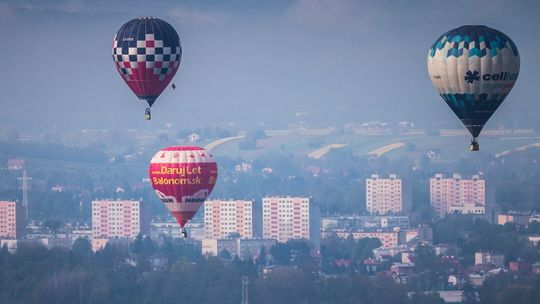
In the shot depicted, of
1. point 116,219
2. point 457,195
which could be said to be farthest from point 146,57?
point 457,195

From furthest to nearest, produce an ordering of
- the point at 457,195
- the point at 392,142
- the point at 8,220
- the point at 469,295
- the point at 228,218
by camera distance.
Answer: the point at 392,142, the point at 457,195, the point at 228,218, the point at 8,220, the point at 469,295

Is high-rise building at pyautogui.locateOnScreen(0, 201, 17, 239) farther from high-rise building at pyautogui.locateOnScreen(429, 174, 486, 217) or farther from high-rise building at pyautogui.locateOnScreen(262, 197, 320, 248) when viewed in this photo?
high-rise building at pyautogui.locateOnScreen(429, 174, 486, 217)

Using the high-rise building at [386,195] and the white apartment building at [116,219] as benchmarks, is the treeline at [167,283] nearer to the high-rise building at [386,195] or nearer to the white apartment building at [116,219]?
the white apartment building at [116,219]

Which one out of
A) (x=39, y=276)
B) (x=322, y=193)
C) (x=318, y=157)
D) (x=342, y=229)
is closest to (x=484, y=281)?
(x=39, y=276)

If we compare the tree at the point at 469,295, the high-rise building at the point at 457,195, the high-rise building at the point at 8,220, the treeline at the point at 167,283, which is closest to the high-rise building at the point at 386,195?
the high-rise building at the point at 457,195

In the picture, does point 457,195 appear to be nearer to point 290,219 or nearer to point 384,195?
point 384,195

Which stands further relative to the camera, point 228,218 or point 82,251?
point 228,218
